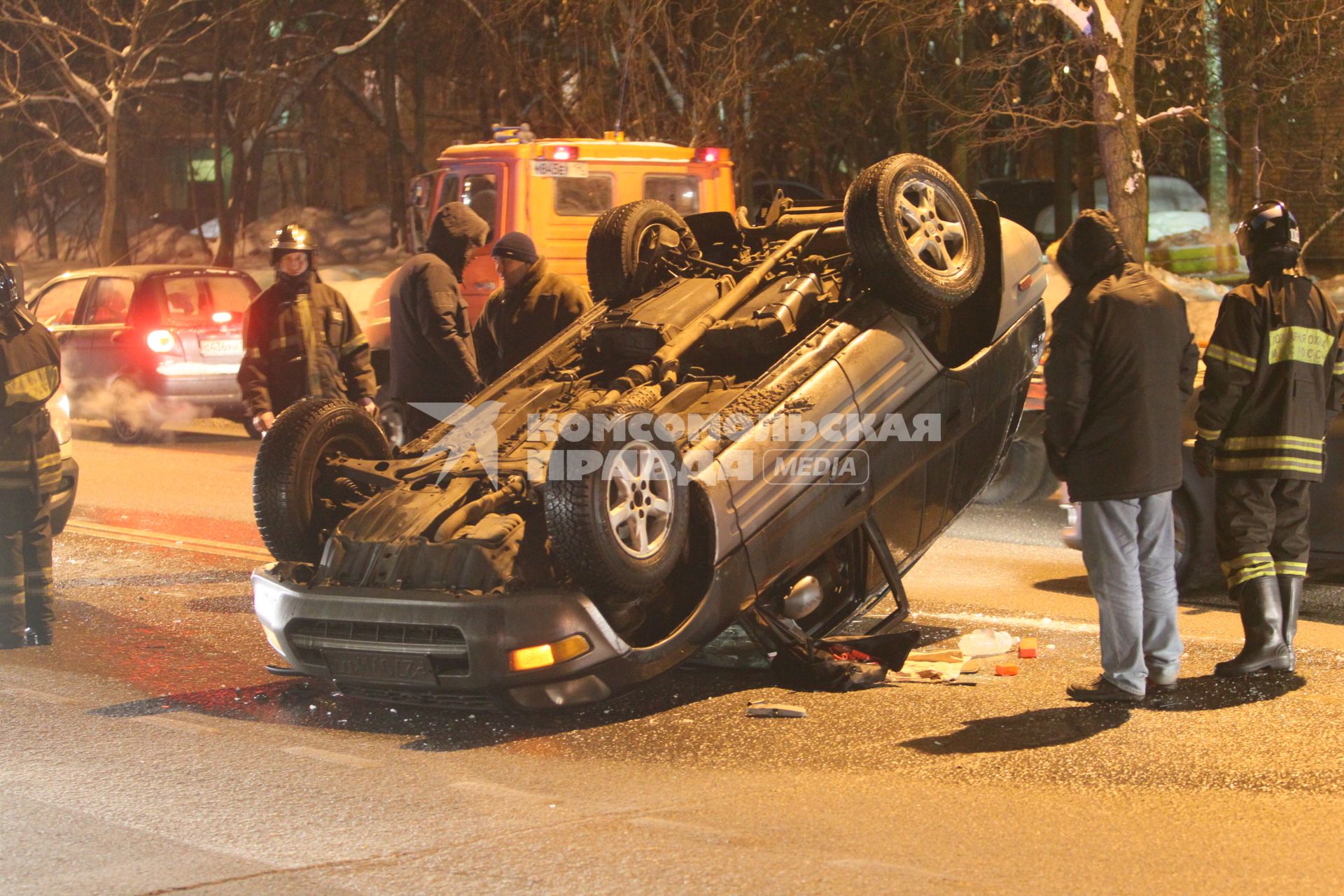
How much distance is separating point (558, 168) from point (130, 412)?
520 centimetres

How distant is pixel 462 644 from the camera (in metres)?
5.16

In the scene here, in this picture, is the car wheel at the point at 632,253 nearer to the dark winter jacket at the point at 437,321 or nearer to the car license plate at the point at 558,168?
the dark winter jacket at the point at 437,321

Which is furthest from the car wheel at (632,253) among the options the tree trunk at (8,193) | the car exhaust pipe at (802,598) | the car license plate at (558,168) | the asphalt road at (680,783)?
the tree trunk at (8,193)

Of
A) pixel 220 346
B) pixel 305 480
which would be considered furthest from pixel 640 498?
pixel 220 346

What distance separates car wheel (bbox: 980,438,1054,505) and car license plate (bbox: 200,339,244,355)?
7.88 meters

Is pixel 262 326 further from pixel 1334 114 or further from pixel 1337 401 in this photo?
pixel 1334 114

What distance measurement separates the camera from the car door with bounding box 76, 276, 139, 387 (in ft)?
49.9

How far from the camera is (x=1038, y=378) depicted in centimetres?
977

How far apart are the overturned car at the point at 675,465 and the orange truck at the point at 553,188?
570cm

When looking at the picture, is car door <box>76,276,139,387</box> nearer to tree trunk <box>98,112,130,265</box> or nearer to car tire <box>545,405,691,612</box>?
tree trunk <box>98,112,130,265</box>

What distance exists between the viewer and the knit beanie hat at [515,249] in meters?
7.64

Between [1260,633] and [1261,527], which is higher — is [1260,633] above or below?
below

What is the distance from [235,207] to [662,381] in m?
25.3

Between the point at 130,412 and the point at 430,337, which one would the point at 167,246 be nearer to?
the point at 130,412
